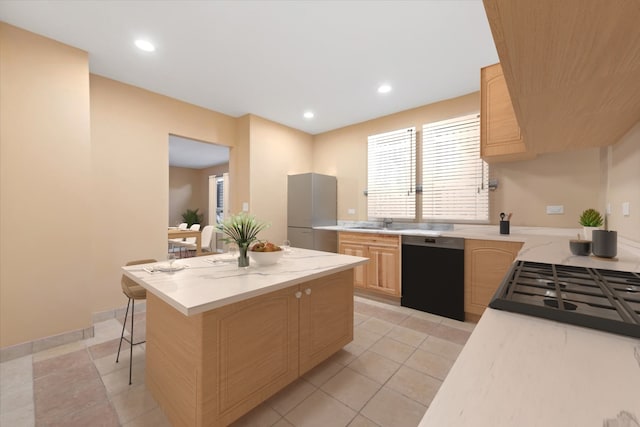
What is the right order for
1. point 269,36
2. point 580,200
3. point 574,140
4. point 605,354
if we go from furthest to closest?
point 580,200 < point 269,36 < point 574,140 < point 605,354

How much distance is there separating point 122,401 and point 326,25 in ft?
10.4

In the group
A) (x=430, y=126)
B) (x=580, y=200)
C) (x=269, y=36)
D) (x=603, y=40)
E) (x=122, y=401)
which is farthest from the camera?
(x=430, y=126)

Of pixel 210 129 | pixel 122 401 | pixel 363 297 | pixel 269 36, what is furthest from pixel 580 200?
pixel 210 129

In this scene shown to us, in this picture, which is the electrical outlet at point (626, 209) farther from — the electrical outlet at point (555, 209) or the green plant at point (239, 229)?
the green plant at point (239, 229)

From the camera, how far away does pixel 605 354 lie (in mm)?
545

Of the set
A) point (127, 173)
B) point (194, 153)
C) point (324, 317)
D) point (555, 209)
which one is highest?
point (194, 153)

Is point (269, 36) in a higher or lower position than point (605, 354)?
higher

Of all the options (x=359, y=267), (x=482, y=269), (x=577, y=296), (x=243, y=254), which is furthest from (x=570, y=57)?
(x=359, y=267)

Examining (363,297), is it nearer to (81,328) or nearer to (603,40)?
(81,328)

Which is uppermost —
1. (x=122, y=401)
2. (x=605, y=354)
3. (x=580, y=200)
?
(x=580, y=200)

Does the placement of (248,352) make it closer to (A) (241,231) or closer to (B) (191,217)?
(A) (241,231)

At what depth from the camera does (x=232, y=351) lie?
1381 mm

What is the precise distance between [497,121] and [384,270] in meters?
2.11

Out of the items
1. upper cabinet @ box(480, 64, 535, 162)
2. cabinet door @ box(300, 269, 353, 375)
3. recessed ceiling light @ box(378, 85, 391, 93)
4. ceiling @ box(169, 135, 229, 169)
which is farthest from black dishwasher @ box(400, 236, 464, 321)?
ceiling @ box(169, 135, 229, 169)
